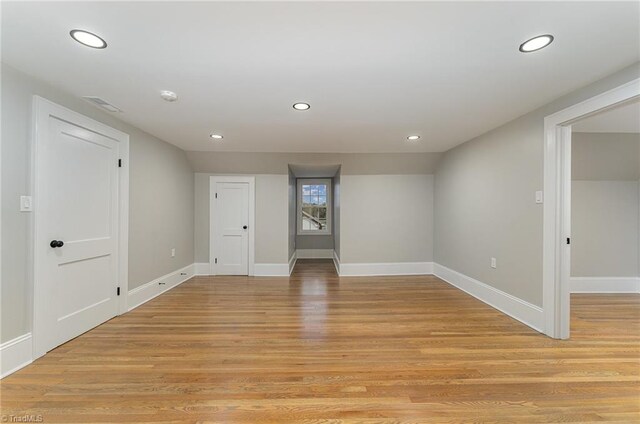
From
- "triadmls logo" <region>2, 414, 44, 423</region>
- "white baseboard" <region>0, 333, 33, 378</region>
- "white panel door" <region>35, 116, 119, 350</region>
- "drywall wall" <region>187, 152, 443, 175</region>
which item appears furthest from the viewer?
"drywall wall" <region>187, 152, 443, 175</region>

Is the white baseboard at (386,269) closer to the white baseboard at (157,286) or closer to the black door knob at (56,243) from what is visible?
the white baseboard at (157,286)

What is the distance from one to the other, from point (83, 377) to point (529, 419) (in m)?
2.98

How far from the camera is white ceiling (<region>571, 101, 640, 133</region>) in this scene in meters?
2.75

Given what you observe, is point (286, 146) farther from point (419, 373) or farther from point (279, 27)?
point (419, 373)

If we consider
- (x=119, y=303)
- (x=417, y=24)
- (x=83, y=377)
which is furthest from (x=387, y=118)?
(x=119, y=303)

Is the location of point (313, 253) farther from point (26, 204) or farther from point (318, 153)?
point (26, 204)

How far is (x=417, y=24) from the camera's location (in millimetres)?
1441

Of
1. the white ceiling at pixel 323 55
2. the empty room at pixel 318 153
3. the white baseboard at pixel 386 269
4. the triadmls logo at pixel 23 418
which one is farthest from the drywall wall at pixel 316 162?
the triadmls logo at pixel 23 418

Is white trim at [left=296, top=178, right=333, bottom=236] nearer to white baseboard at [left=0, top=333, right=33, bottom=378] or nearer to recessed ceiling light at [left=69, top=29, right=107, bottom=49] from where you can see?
white baseboard at [left=0, top=333, right=33, bottom=378]

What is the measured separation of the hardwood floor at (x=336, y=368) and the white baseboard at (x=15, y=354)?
0.24 ft

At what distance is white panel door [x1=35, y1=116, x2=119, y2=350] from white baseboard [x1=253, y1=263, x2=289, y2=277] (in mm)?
2298

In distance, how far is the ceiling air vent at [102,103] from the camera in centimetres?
242

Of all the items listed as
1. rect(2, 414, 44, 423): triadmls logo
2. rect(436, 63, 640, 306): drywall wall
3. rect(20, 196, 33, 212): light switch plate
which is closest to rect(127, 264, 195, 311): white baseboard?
rect(20, 196, 33, 212): light switch plate

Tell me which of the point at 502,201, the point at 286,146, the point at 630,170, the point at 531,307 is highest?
the point at 286,146
